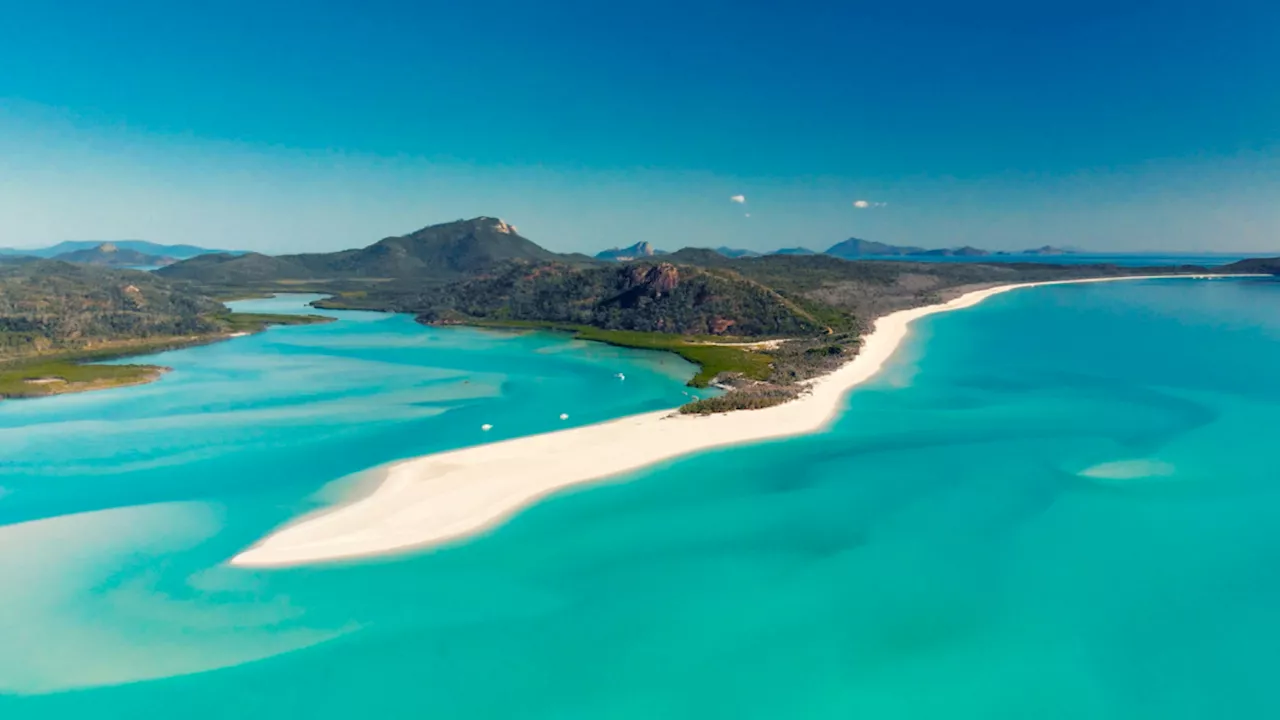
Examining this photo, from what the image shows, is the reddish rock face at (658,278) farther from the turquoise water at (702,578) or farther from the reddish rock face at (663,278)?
the turquoise water at (702,578)

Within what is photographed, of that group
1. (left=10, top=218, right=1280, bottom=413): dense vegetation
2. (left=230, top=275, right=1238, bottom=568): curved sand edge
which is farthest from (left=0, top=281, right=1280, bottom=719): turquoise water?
(left=10, top=218, right=1280, bottom=413): dense vegetation

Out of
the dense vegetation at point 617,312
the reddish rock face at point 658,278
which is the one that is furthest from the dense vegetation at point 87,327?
the reddish rock face at point 658,278

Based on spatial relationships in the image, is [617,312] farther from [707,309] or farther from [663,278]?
[707,309]

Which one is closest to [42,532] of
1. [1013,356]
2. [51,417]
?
[51,417]

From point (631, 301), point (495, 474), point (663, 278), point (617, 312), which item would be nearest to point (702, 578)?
point (495, 474)

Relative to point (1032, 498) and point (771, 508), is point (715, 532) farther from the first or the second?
point (1032, 498)

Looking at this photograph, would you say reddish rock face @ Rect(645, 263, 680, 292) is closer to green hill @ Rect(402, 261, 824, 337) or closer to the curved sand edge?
green hill @ Rect(402, 261, 824, 337)
